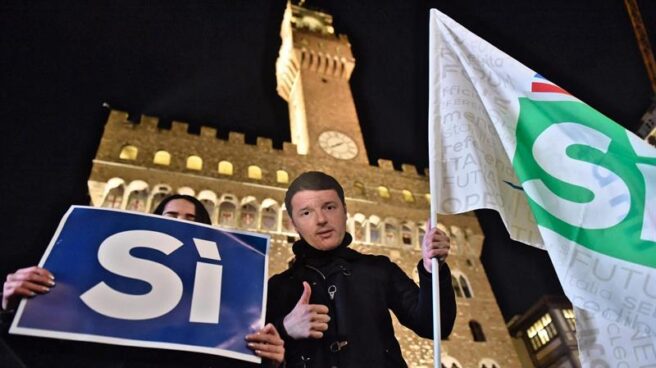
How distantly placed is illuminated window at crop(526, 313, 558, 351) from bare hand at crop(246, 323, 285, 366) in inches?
1104

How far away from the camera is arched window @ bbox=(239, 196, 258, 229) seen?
17641 mm

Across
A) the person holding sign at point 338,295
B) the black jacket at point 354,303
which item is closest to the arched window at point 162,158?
the person holding sign at point 338,295

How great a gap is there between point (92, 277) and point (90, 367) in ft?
1.50

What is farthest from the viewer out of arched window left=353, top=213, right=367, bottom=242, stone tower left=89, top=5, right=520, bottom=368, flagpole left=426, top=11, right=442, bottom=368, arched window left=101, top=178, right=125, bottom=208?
arched window left=353, top=213, right=367, bottom=242

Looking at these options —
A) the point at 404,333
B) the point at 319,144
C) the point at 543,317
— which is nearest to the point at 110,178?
the point at 319,144

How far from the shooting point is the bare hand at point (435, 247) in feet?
9.78

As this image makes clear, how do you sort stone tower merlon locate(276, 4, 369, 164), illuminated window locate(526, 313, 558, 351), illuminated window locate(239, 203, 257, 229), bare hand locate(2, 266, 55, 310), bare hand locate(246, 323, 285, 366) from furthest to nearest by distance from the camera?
illuminated window locate(526, 313, 558, 351), stone tower merlon locate(276, 4, 369, 164), illuminated window locate(239, 203, 257, 229), bare hand locate(246, 323, 285, 366), bare hand locate(2, 266, 55, 310)

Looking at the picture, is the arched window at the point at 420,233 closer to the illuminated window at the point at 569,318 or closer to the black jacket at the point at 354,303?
the illuminated window at the point at 569,318

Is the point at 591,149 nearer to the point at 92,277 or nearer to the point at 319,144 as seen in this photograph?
the point at 92,277

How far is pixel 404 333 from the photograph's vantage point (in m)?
16.5

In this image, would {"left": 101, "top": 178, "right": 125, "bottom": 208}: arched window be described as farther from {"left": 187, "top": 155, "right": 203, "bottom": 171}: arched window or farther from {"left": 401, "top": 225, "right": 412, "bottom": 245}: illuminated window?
{"left": 401, "top": 225, "right": 412, "bottom": 245}: illuminated window

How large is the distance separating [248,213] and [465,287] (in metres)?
9.34

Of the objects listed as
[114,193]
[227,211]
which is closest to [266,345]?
[227,211]

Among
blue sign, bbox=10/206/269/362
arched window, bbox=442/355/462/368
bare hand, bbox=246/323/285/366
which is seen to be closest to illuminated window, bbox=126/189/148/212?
arched window, bbox=442/355/462/368
